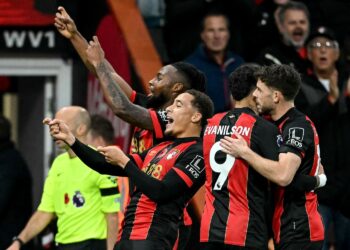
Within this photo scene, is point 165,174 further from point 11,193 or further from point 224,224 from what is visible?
point 11,193

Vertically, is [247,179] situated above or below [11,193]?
above

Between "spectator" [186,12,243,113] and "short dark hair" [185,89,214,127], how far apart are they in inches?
120

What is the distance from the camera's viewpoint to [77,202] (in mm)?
9234

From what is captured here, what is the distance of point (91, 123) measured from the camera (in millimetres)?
10055

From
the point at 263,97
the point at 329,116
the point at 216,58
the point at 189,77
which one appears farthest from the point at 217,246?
the point at 216,58

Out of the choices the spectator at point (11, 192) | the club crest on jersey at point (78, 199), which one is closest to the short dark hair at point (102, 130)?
the club crest on jersey at point (78, 199)

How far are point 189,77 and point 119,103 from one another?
23.7 inches

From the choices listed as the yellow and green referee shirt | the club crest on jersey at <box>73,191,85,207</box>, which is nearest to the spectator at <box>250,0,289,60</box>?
the yellow and green referee shirt

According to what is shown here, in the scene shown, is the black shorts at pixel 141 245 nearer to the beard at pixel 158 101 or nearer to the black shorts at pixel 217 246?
the black shorts at pixel 217 246

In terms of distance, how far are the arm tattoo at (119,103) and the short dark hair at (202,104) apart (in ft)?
1.20

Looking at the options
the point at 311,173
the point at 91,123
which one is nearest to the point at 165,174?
the point at 311,173

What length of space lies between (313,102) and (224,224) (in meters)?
3.34

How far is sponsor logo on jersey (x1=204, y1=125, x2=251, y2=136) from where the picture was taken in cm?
748

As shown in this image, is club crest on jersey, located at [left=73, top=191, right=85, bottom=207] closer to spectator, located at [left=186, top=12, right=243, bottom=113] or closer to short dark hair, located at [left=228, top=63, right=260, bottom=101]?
short dark hair, located at [left=228, top=63, right=260, bottom=101]
